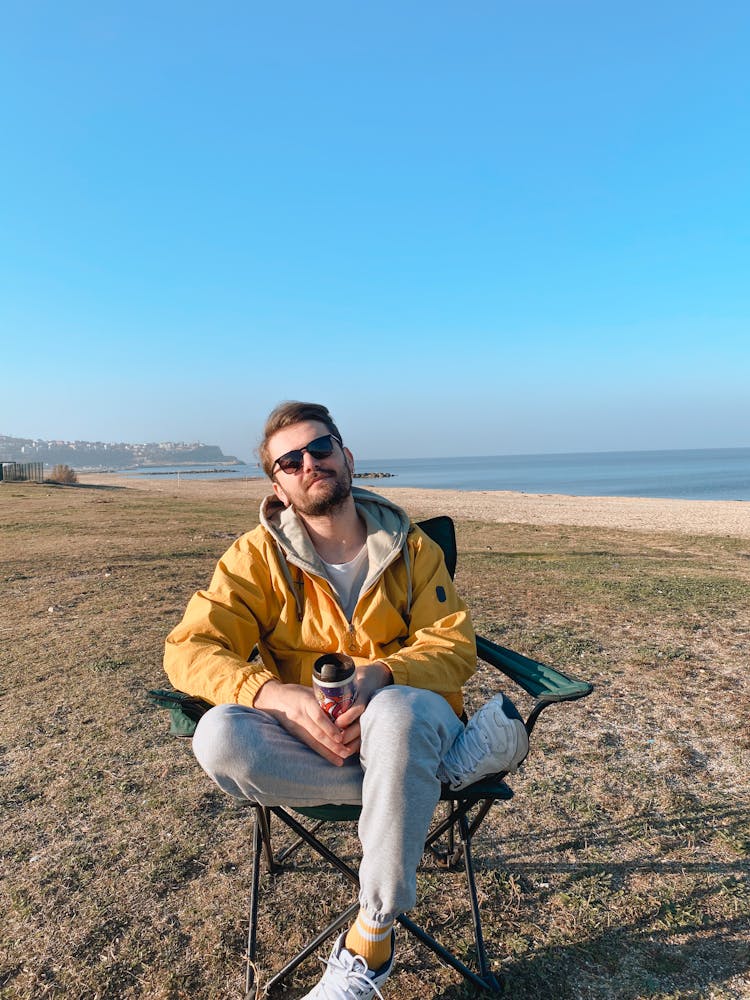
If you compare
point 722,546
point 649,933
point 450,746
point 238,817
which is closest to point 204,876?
point 238,817

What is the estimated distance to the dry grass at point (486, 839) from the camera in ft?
6.54

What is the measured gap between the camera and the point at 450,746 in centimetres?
197

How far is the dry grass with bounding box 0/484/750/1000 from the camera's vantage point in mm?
1992

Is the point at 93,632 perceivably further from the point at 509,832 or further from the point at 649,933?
the point at 649,933

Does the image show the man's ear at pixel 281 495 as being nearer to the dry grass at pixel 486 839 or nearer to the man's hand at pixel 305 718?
the man's hand at pixel 305 718

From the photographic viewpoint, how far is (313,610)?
7.81ft

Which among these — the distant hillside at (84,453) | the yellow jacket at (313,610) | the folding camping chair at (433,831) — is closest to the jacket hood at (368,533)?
the yellow jacket at (313,610)

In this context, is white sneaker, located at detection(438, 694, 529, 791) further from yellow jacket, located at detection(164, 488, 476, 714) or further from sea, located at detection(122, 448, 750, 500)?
sea, located at detection(122, 448, 750, 500)

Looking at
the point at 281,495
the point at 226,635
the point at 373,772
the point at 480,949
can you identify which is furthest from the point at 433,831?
the point at 281,495

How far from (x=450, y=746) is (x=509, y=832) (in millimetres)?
1028

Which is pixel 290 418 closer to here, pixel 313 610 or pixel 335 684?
pixel 313 610

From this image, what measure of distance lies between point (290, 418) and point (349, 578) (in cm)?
66

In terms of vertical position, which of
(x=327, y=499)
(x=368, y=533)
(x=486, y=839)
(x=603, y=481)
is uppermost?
(x=327, y=499)

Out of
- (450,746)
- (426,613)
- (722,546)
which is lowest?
(722,546)
